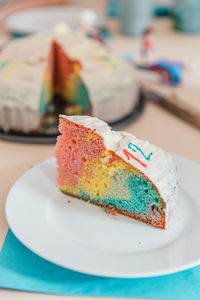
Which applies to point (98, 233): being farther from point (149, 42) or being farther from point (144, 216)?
point (149, 42)

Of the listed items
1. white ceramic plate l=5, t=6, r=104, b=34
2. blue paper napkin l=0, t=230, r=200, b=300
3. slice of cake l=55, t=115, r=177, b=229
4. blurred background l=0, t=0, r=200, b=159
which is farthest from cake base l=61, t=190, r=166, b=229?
white ceramic plate l=5, t=6, r=104, b=34

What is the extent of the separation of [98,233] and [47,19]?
196cm

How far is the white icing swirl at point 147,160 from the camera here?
1.02 m

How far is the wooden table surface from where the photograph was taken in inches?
52.7

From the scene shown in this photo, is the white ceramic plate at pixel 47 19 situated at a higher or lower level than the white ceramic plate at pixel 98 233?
lower

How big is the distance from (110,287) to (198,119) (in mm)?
900

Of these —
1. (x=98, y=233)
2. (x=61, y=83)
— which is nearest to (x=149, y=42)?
(x=61, y=83)

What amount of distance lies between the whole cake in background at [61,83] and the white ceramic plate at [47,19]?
746 millimetres

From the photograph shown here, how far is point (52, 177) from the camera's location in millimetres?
1219

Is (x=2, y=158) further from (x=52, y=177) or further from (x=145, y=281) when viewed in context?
(x=145, y=281)

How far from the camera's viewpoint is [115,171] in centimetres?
108

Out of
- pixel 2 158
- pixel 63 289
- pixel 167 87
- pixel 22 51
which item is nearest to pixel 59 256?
pixel 63 289

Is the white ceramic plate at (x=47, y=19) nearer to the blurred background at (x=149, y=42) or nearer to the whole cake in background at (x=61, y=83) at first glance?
the blurred background at (x=149, y=42)

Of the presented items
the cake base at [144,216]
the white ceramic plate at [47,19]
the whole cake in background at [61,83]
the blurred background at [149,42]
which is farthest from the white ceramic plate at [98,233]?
the white ceramic plate at [47,19]
